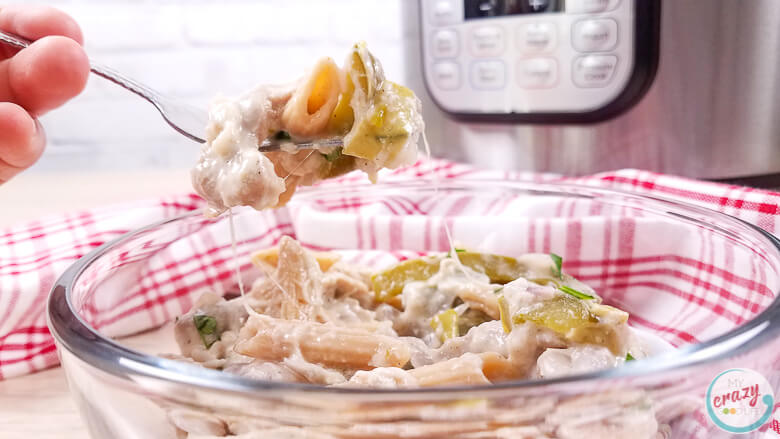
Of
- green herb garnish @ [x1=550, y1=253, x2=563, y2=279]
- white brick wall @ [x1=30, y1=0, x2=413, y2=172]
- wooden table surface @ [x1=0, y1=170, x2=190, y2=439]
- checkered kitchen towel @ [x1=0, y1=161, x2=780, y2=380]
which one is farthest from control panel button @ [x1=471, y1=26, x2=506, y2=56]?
white brick wall @ [x1=30, y1=0, x2=413, y2=172]

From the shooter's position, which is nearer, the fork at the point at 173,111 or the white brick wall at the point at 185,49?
the fork at the point at 173,111

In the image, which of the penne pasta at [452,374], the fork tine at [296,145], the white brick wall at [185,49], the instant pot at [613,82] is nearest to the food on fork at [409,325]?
the penne pasta at [452,374]

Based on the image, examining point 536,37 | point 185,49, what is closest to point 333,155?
point 536,37

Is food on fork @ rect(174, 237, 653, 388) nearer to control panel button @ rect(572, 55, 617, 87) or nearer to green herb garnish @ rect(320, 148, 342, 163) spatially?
green herb garnish @ rect(320, 148, 342, 163)

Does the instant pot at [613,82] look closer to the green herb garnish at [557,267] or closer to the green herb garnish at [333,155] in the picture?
the green herb garnish at [557,267]

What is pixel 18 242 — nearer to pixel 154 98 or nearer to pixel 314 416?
pixel 154 98

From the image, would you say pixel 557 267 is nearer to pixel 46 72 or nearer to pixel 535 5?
pixel 535 5
